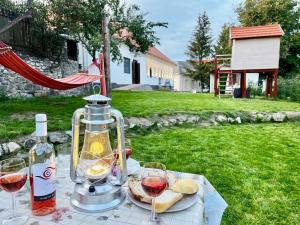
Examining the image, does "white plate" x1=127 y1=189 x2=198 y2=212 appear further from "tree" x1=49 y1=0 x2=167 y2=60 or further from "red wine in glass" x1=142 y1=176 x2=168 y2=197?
"tree" x1=49 y1=0 x2=167 y2=60

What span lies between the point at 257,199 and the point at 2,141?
2.79 m

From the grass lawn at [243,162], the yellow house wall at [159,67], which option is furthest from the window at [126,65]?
the grass lawn at [243,162]

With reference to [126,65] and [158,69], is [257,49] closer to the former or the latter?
[126,65]

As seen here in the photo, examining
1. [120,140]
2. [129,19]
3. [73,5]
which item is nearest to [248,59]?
[129,19]

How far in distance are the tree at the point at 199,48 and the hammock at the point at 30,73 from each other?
1717 centimetres

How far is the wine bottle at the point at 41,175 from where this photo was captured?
31.8 inches

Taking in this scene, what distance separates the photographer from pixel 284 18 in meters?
14.2

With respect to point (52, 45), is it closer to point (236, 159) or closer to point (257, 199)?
point (236, 159)

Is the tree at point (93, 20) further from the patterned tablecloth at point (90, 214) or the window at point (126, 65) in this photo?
the patterned tablecloth at point (90, 214)

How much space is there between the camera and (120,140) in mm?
841

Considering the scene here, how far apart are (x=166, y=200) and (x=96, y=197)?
0.24m

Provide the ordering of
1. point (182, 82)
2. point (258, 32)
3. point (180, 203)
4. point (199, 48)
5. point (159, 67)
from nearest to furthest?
point (180, 203) → point (258, 32) → point (159, 67) → point (199, 48) → point (182, 82)

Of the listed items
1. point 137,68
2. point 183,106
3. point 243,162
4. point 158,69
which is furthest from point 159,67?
point 243,162

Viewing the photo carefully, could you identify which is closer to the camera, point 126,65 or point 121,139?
point 121,139
